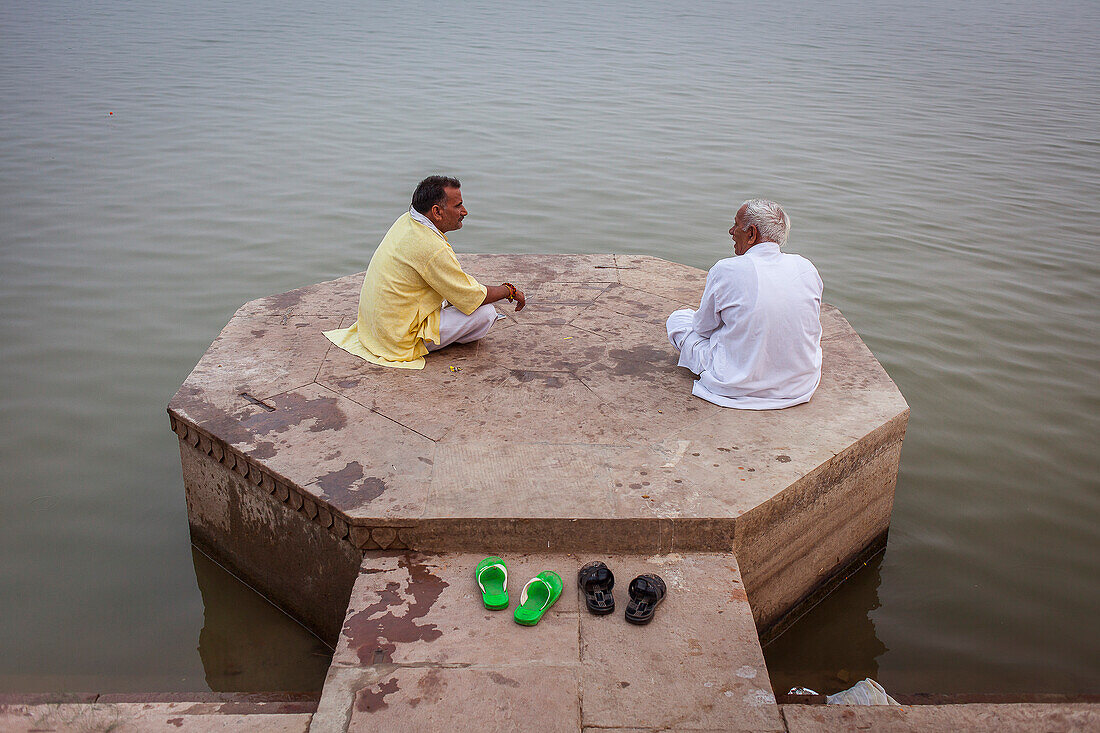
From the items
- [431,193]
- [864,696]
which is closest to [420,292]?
[431,193]

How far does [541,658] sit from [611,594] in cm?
37

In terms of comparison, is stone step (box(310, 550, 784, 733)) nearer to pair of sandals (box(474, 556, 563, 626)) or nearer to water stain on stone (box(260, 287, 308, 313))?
pair of sandals (box(474, 556, 563, 626))

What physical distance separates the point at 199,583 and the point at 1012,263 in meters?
7.43

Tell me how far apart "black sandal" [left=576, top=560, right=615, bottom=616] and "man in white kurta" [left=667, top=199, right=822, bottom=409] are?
133 cm

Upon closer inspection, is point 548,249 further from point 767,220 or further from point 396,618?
point 396,618

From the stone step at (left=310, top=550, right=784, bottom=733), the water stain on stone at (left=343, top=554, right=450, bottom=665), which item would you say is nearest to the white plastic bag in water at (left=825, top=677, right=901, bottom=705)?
the stone step at (left=310, top=550, right=784, bottom=733)

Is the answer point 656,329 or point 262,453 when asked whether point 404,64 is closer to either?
point 656,329

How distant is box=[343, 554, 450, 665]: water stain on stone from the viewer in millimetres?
2828

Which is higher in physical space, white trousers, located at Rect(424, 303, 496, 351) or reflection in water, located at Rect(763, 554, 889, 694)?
white trousers, located at Rect(424, 303, 496, 351)

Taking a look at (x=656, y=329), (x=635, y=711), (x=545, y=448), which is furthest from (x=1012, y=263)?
(x=635, y=711)

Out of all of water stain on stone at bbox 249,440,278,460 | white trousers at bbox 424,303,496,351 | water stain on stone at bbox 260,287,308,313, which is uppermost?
white trousers at bbox 424,303,496,351

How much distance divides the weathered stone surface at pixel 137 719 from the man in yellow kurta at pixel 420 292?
6.76ft

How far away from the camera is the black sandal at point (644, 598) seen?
288 centimetres

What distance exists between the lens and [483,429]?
384 cm
